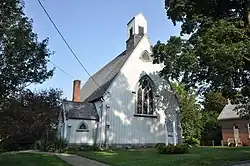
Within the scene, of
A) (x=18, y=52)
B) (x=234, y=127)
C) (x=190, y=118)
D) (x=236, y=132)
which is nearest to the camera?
(x=18, y=52)

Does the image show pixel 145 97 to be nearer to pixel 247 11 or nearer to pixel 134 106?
pixel 134 106

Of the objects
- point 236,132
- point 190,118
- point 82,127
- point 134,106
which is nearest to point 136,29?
point 134,106

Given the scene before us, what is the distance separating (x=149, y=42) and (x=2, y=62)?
18.7 m

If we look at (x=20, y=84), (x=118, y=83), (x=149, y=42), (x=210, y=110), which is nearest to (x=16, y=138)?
(x=118, y=83)

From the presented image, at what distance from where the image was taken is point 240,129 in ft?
129

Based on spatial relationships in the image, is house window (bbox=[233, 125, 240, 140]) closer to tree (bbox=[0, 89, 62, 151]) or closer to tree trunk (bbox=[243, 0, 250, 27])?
tree (bbox=[0, 89, 62, 151])

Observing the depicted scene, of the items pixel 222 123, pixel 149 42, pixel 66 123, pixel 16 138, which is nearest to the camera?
pixel 66 123

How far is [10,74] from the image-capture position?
45.1ft

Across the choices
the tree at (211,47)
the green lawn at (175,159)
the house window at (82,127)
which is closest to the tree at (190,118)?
the house window at (82,127)

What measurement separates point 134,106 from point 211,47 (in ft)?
47.4

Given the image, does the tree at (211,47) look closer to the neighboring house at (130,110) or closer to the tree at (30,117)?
the neighboring house at (130,110)

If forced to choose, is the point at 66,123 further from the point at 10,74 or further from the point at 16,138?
the point at 10,74

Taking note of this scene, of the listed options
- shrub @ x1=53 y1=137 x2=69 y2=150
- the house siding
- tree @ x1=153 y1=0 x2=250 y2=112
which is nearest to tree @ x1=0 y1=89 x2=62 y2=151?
shrub @ x1=53 y1=137 x2=69 y2=150

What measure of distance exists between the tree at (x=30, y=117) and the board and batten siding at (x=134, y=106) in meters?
5.88
